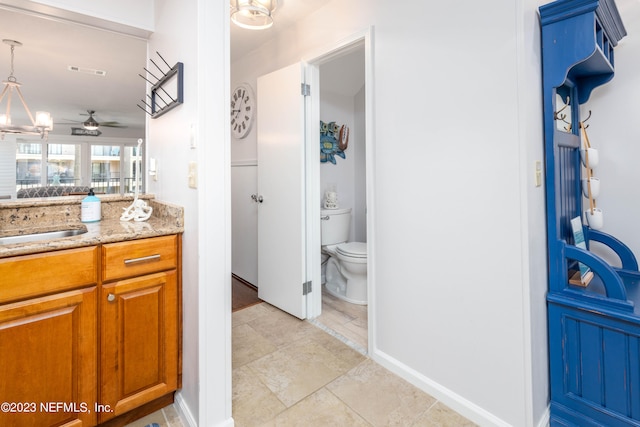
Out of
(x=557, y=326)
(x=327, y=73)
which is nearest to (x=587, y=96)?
(x=557, y=326)

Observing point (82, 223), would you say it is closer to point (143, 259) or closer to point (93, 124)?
point (143, 259)

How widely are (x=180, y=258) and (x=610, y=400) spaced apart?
74.9 inches

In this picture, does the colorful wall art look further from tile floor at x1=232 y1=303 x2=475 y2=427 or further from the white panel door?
tile floor at x1=232 y1=303 x2=475 y2=427

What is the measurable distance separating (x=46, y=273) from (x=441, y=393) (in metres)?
1.76

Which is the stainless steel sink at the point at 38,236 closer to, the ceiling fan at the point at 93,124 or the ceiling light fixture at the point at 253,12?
the ceiling fan at the point at 93,124

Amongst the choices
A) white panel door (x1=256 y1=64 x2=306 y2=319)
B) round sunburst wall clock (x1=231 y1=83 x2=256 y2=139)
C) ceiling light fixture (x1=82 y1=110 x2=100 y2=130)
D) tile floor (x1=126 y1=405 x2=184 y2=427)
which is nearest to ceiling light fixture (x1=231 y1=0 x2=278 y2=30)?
white panel door (x1=256 y1=64 x2=306 y2=319)

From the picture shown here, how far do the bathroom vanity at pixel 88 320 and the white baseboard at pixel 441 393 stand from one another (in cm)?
111

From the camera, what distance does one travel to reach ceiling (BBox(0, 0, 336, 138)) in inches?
73.2

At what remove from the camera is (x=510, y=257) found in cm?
123

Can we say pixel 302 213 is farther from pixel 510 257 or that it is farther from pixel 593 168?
pixel 593 168

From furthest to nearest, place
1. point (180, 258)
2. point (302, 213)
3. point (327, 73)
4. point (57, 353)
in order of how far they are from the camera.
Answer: point (327, 73), point (302, 213), point (180, 258), point (57, 353)

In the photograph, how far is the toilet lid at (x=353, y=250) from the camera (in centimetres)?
251

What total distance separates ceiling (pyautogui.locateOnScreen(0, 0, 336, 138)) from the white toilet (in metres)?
1.67

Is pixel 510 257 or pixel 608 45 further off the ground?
pixel 608 45
